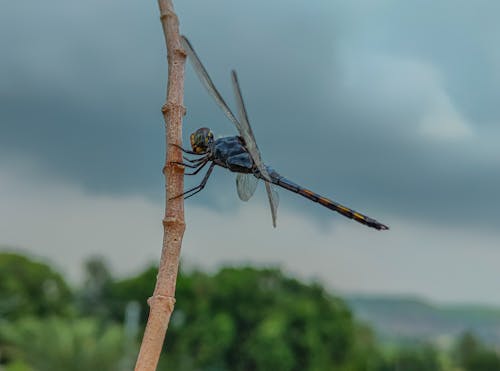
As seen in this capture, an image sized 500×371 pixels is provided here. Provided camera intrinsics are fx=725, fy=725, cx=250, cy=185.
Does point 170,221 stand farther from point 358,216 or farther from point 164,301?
point 358,216

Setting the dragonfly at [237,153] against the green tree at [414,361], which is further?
the green tree at [414,361]

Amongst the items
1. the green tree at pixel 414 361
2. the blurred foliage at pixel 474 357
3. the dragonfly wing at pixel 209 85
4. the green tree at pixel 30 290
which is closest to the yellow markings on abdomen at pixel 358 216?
the dragonfly wing at pixel 209 85

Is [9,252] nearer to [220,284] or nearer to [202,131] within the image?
[220,284]

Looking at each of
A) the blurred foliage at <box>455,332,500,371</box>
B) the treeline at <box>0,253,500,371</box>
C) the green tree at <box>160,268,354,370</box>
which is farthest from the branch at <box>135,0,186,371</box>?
the blurred foliage at <box>455,332,500,371</box>

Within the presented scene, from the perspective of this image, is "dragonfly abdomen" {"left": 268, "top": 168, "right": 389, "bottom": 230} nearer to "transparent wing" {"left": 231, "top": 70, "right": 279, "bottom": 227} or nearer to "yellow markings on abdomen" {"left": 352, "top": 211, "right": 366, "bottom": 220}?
"yellow markings on abdomen" {"left": 352, "top": 211, "right": 366, "bottom": 220}

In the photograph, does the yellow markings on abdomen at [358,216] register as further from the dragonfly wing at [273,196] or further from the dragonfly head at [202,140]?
the dragonfly head at [202,140]

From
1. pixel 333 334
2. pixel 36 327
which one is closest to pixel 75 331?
pixel 36 327

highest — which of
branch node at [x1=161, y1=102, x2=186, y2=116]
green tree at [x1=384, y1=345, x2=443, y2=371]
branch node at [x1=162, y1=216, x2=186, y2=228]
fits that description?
green tree at [x1=384, y1=345, x2=443, y2=371]
